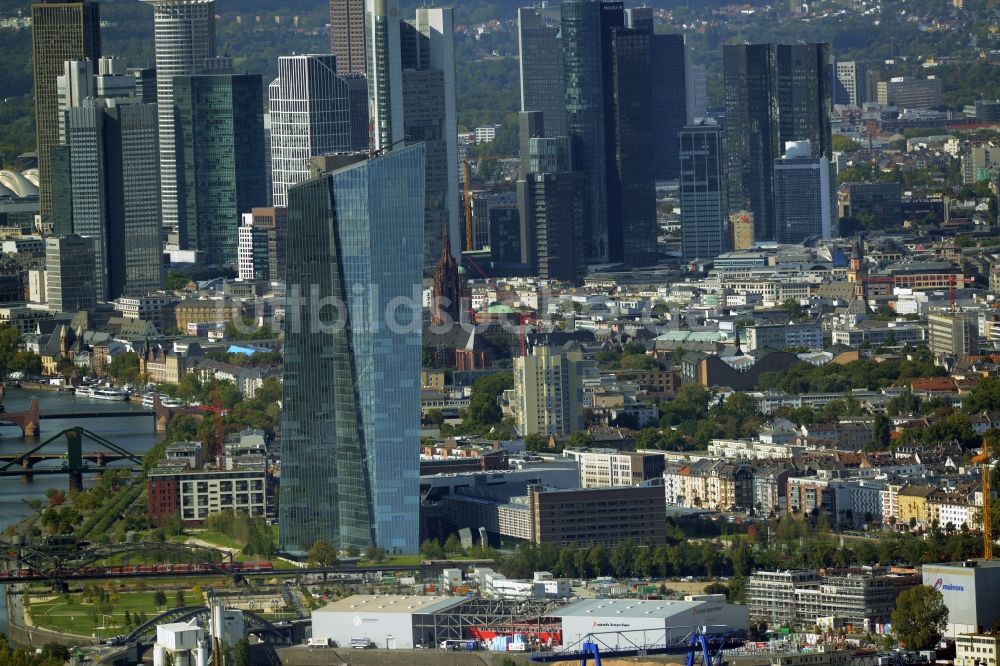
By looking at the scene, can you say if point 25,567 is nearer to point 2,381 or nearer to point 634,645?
point 634,645

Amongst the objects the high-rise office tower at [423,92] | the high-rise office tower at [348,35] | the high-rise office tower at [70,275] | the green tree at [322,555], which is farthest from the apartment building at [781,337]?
the high-rise office tower at [348,35]

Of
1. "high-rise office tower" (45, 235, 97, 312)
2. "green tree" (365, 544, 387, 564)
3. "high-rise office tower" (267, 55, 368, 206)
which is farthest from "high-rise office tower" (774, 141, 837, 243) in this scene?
"green tree" (365, 544, 387, 564)

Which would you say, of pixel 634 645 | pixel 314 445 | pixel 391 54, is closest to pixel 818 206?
pixel 391 54

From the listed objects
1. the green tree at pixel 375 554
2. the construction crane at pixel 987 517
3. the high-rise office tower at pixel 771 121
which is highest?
the high-rise office tower at pixel 771 121

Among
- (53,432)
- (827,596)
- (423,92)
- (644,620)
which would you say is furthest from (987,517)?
(423,92)

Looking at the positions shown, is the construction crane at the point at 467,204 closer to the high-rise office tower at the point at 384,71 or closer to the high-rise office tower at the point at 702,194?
the high-rise office tower at the point at 702,194
